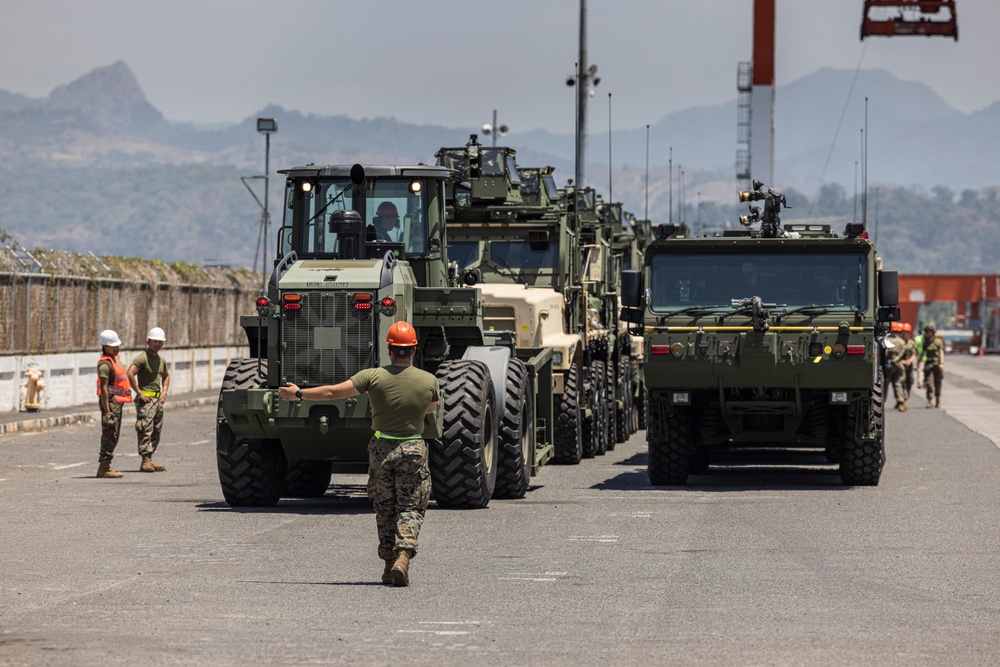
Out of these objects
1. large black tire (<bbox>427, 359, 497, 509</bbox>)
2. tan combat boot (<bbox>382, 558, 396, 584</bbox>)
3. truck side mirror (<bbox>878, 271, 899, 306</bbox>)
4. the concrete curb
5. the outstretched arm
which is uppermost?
truck side mirror (<bbox>878, 271, 899, 306</bbox>)

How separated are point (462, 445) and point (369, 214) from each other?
281 centimetres

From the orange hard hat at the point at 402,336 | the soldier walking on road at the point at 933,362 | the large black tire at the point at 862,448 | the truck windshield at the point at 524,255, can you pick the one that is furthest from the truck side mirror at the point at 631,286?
the soldier walking on road at the point at 933,362

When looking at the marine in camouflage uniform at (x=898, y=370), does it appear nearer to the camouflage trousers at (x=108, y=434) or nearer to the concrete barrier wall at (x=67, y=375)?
the concrete barrier wall at (x=67, y=375)

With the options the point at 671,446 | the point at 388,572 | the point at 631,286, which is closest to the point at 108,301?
the point at 671,446

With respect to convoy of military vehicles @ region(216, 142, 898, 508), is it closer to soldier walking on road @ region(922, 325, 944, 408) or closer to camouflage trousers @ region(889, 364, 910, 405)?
camouflage trousers @ region(889, 364, 910, 405)

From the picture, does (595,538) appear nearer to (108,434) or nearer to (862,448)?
(862,448)

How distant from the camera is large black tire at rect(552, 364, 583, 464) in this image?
78.4ft

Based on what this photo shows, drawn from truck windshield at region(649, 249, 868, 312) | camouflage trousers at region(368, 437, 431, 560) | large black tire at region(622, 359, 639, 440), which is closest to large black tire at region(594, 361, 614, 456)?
large black tire at region(622, 359, 639, 440)

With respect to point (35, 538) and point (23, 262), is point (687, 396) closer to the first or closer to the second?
point (35, 538)

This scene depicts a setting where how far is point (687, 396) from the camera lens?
66.0ft

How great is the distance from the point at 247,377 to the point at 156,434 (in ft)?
17.8

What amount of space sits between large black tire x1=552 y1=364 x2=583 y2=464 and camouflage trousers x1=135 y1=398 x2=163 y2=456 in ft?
16.7

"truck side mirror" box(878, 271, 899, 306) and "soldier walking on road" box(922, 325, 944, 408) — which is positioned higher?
"truck side mirror" box(878, 271, 899, 306)

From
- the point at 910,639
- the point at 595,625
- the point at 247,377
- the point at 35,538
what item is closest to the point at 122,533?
the point at 35,538
